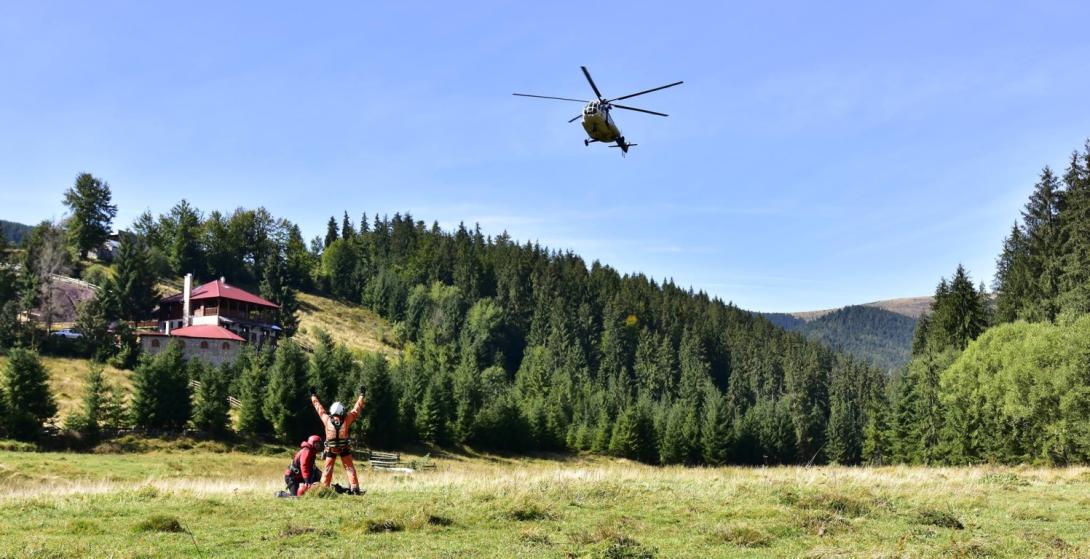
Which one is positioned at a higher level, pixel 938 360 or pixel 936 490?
Result: pixel 938 360

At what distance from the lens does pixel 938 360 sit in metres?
73.2

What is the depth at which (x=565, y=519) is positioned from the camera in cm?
1652

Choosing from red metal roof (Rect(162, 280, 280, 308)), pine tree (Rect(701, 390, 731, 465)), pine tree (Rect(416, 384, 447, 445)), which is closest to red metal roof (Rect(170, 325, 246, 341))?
red metal roof (Rect(162, 280, 280, 308))

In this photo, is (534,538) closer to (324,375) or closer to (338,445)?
(338,445)

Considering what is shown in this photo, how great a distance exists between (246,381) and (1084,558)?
196 ft

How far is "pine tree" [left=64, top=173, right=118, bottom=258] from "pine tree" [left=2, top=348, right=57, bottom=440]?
76436 millimetres

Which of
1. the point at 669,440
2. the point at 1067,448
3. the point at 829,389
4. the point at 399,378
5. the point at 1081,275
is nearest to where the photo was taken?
the point at 1067,448

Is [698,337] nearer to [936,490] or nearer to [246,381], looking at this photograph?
[246,381]

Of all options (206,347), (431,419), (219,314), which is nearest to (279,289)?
(219,314)

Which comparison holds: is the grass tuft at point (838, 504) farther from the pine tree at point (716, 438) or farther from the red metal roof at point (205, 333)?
the red metal roof at point (205, 333)

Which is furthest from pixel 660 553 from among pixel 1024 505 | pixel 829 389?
pixel 829 389

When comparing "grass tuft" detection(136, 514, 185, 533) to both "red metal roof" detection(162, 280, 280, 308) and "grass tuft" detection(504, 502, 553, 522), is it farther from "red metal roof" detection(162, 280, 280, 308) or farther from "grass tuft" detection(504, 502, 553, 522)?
"red metal roof" detection(162, 280, 280, 308)

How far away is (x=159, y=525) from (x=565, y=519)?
7777 mm

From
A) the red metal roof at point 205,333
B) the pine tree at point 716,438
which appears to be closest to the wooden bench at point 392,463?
the red metal roof at point 205,333
